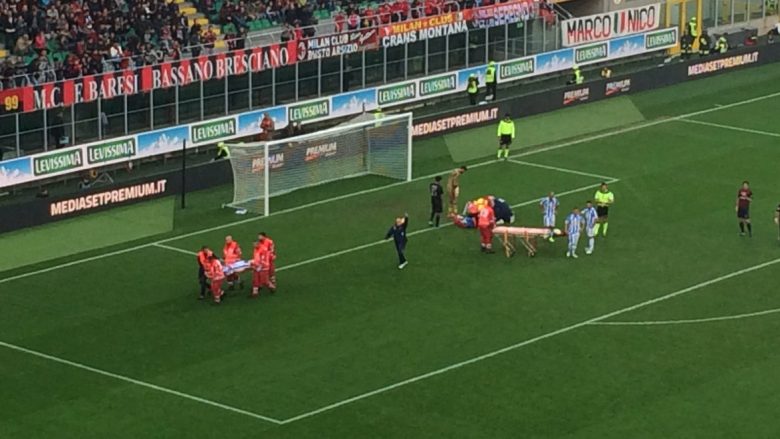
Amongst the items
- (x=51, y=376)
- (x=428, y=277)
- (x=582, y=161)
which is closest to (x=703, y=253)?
(x=428, y=277)

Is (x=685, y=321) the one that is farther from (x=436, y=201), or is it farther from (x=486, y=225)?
(x=436, y=201)

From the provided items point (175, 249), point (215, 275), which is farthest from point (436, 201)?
point (215, 275)

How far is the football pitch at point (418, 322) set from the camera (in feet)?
123

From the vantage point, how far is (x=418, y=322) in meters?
43.5

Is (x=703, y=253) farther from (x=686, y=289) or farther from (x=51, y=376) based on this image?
(x=51, y=376)

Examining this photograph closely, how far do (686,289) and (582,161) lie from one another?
14379 mm

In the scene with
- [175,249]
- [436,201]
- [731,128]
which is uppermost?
[436,201]

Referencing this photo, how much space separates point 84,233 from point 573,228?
42.9 feet

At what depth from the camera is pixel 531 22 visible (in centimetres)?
7325

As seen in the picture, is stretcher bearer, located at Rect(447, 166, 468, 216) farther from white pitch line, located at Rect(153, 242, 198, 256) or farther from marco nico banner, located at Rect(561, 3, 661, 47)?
marco nico banner, located at Rect(561, 3, 661, 47)

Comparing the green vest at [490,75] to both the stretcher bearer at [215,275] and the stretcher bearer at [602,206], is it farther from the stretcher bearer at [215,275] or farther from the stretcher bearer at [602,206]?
the stretcher bearer at [215,275]

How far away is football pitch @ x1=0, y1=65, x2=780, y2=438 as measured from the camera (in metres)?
37.4

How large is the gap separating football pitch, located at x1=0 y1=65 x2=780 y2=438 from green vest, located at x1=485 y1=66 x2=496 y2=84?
778 centimetres

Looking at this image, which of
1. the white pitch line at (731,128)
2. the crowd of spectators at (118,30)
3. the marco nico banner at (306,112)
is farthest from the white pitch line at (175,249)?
the white pitch line at (731,128)
